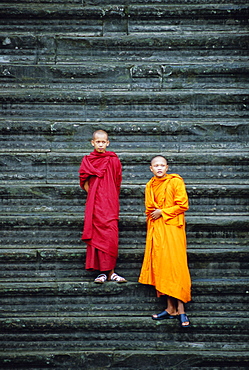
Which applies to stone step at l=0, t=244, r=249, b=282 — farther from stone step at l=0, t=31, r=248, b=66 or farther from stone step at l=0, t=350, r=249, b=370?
stone step at l=0, t=31, r=248, b=66

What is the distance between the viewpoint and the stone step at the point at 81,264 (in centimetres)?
514

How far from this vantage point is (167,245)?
4.67m

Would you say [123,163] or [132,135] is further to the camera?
[132,135]

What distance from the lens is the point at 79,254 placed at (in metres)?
5.19

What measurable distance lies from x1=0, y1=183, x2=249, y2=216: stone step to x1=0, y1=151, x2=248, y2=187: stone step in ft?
0.51

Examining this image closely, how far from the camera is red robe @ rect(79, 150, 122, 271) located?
16.1 ft

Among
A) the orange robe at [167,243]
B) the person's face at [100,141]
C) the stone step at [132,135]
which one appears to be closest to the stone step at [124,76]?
the stone step at [132,135]

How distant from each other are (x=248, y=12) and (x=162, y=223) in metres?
3.50

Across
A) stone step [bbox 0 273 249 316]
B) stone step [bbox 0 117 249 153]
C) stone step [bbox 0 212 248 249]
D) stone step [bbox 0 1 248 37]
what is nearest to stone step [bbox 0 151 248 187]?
stone step [bbox 0 117 249 153]

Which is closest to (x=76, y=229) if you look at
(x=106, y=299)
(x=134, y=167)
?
(x=106, y=299)

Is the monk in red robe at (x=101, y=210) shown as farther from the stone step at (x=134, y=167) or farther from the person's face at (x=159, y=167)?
the stone step at (x=134, y=167)

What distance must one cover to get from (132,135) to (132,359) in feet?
9.07

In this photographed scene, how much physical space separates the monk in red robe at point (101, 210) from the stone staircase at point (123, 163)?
0.24m

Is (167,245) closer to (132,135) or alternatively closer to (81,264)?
(81,264)
